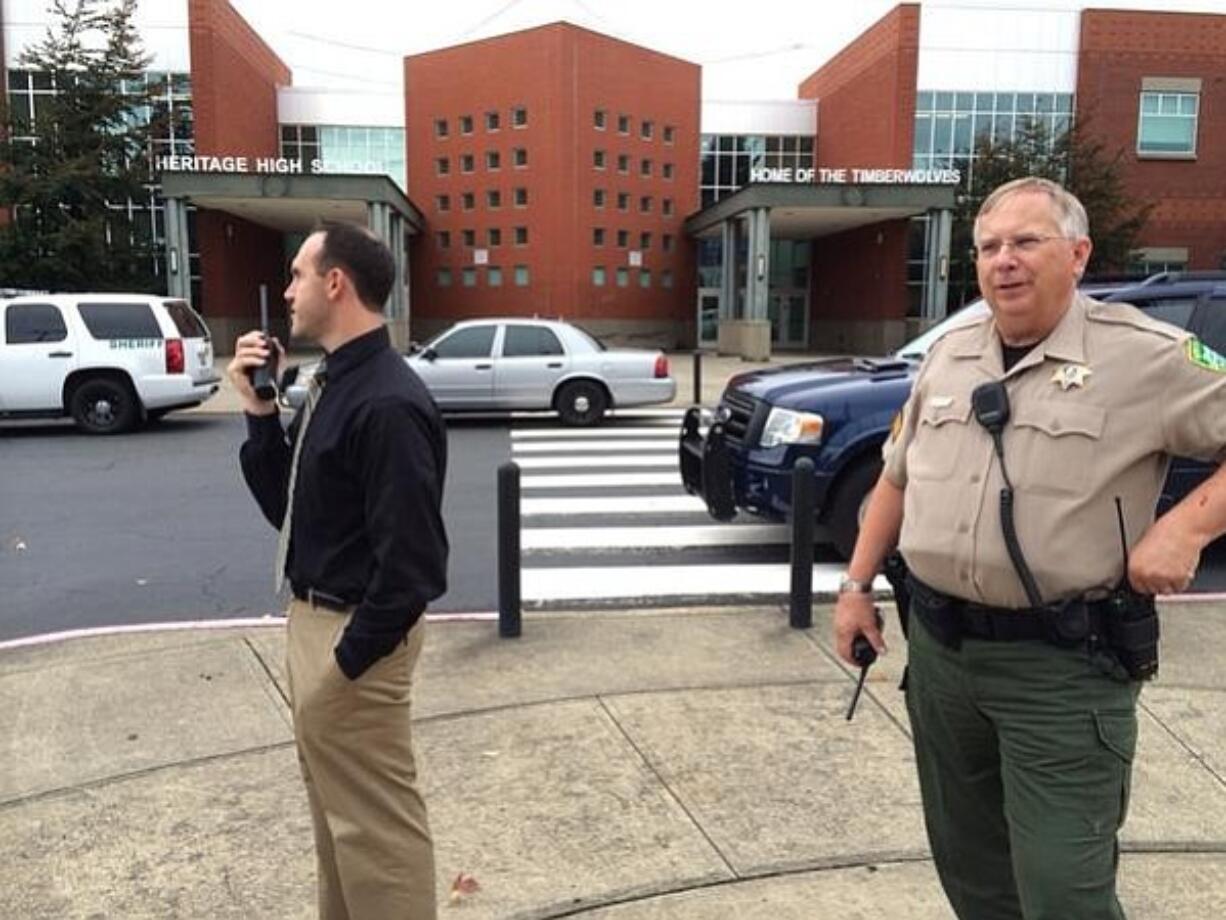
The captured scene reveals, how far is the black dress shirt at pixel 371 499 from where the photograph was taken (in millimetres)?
2393

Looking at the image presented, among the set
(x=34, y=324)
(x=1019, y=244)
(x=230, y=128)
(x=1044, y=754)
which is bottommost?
(x=1044, y=754)

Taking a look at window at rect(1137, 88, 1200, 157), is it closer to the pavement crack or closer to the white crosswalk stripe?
the white crosswalk stripe

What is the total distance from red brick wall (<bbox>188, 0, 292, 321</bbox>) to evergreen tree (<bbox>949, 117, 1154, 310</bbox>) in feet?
80.8

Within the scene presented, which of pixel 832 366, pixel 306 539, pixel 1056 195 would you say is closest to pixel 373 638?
pixel 306 539

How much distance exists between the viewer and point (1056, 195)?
7.30 ft

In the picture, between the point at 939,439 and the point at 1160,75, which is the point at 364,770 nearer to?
the point at 939,439

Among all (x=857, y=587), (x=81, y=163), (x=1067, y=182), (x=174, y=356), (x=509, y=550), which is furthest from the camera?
(x=1067, y=182)

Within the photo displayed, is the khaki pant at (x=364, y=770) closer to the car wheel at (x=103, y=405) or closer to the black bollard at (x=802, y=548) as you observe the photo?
the black bollard at (x=802, y=548)

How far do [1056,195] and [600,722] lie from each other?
9.30 feet

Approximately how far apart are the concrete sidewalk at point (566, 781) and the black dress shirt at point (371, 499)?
44.4 inches

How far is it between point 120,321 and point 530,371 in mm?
5235

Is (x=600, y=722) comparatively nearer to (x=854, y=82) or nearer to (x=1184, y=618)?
(x=1184, y=618)

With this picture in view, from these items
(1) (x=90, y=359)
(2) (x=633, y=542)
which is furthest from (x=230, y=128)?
(2) (x=633, y=542)

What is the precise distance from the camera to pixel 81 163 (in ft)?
104
